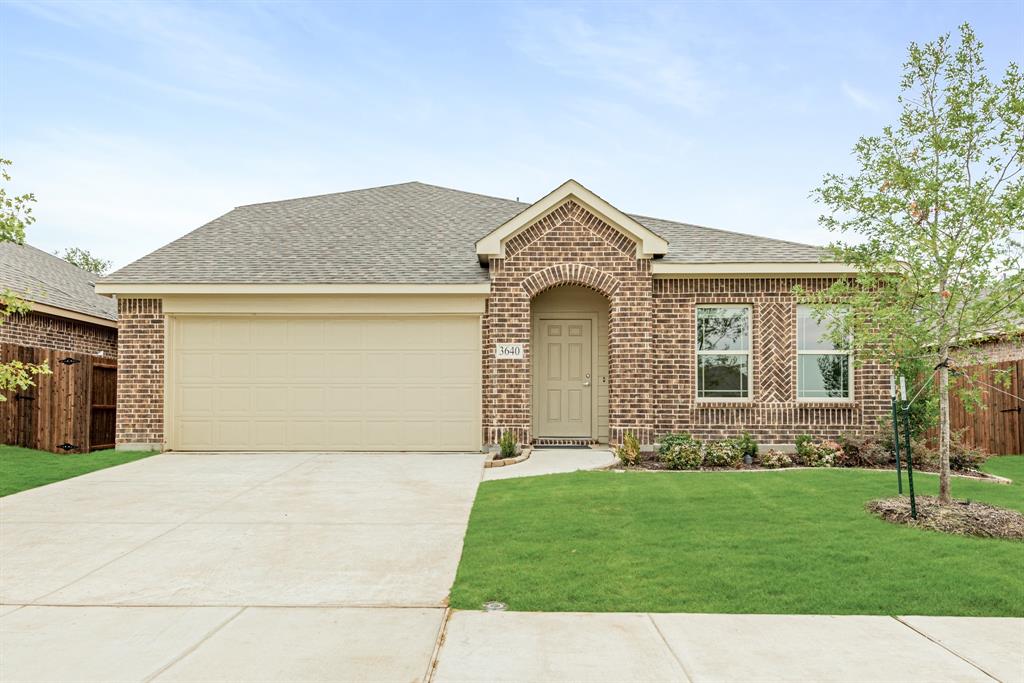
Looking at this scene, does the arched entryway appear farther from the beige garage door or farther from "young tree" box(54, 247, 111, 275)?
"young tree" box(54, 247, 111, 275)

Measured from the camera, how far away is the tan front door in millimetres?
13695

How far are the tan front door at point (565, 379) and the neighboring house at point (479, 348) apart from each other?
0.16 meters

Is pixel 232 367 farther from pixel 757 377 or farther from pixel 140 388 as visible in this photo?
pixel 757 377

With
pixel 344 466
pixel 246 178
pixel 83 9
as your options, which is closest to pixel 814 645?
pixel 344 466

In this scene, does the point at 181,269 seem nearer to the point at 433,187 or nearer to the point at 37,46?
the point at 37,46

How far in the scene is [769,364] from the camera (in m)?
13.0

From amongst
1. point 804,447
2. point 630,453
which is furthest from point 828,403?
point 630,453

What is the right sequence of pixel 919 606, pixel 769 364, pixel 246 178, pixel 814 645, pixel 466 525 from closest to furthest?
1. pixel 814 645
2. pixel 919 606
3. pixel 466 525
4. pixel 769 364
5. pixel 246 178

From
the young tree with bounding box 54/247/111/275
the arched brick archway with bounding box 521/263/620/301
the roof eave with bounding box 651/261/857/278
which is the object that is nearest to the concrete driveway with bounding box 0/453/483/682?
the arched brick archway with bounding box 521/263/620/301

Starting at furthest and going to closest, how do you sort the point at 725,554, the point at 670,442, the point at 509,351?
1. the point at 509,351
2. the point at 670,442
3. the point at 725,554

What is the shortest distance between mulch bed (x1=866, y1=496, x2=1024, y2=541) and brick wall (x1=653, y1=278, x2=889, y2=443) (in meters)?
4.97

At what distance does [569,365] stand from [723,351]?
3072 millimetres

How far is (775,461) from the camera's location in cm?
1134

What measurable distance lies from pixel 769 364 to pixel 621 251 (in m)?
3.63
